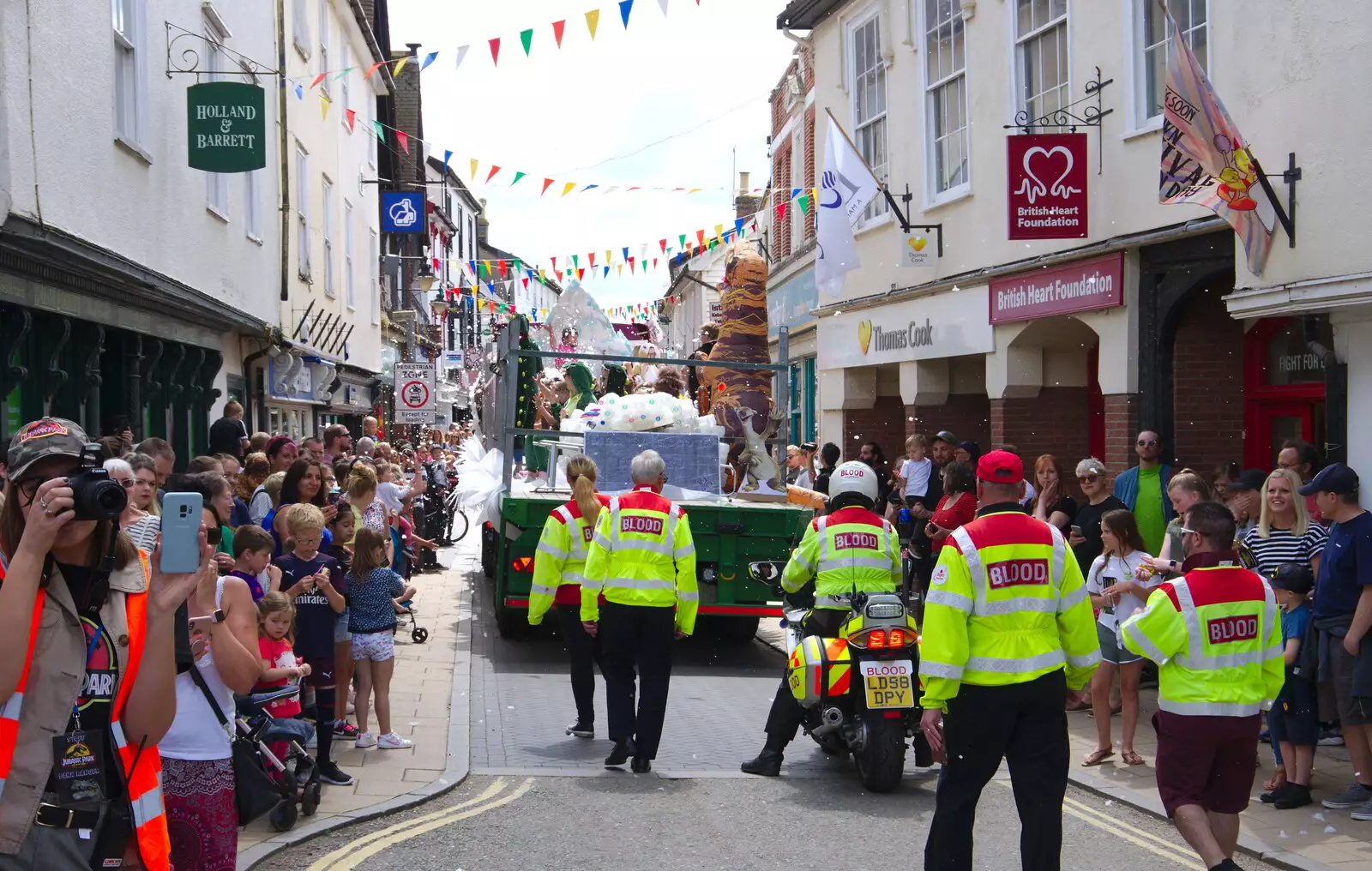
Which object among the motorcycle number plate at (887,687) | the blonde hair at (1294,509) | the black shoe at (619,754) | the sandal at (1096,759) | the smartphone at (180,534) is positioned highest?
the smartphone at (180,534)

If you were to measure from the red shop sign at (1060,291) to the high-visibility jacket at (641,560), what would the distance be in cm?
575

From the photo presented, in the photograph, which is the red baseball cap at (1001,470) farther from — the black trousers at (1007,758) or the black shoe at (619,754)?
the black shoe at (619,754)

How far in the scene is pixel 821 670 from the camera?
7344 millimetres

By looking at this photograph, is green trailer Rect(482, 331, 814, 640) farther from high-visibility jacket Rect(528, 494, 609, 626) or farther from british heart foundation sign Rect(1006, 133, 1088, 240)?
british heart foundation sign Rect(1006, 133, 1088, 240)

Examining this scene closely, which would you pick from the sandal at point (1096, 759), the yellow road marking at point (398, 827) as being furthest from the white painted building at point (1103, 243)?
the yellow road marking at point (398, 827)

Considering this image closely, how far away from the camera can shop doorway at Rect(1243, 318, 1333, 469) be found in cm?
1077

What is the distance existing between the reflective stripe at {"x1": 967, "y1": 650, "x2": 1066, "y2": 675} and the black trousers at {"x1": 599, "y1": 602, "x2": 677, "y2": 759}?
2958 mm

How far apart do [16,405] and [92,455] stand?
790cm

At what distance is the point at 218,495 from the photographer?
642 cm

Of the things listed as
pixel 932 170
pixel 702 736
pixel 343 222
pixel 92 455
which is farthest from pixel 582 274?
pixel 92 455

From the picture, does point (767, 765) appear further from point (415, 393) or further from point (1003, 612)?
point (415, 393)

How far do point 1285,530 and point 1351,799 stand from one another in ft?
5.22

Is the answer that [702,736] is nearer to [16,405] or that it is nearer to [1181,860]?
[1181,860]

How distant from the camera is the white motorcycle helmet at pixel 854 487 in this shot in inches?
307
